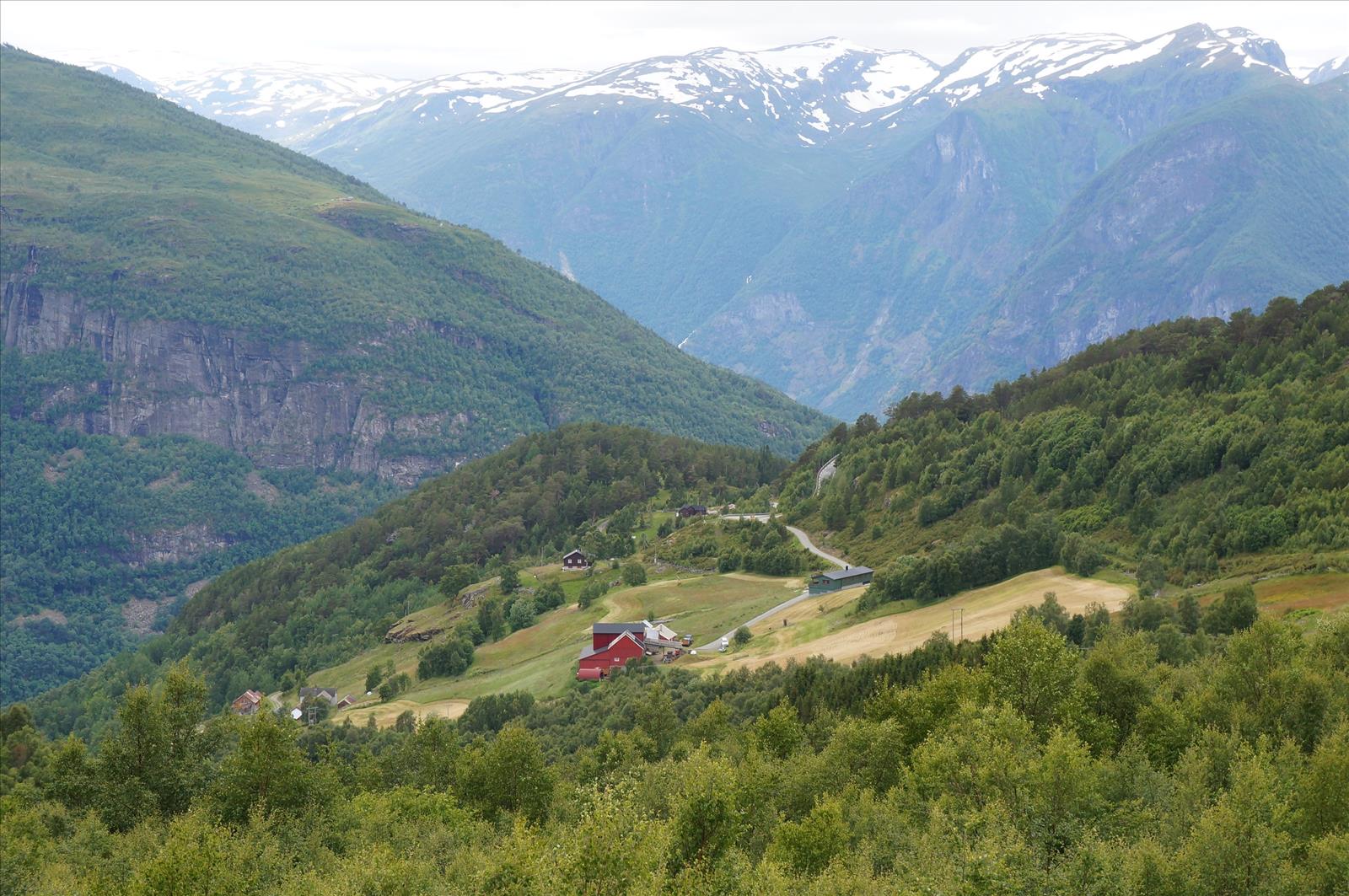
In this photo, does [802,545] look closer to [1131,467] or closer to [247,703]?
[1131,467]

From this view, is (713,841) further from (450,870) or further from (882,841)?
(450,870)

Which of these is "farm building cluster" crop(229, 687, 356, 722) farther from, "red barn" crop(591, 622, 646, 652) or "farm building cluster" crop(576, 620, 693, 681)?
"red barn" crop(591, 622, 646, 652)

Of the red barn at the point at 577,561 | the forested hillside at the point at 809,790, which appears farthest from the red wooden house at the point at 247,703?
the forested hillside at the point at 809,790

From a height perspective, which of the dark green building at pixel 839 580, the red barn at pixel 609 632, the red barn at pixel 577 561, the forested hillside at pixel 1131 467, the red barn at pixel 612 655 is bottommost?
the red barn at pixel 612 655

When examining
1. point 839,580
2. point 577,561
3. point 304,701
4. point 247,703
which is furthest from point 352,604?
point 839,580

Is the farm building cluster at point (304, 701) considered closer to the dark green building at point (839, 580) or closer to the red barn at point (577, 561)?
the red barn at point (577, 561)

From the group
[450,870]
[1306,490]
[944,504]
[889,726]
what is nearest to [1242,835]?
[889,726]

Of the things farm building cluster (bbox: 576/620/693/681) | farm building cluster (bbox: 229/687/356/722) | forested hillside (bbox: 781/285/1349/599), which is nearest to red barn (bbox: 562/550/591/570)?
forested hillside (bbox: 781/285/1349/599)
